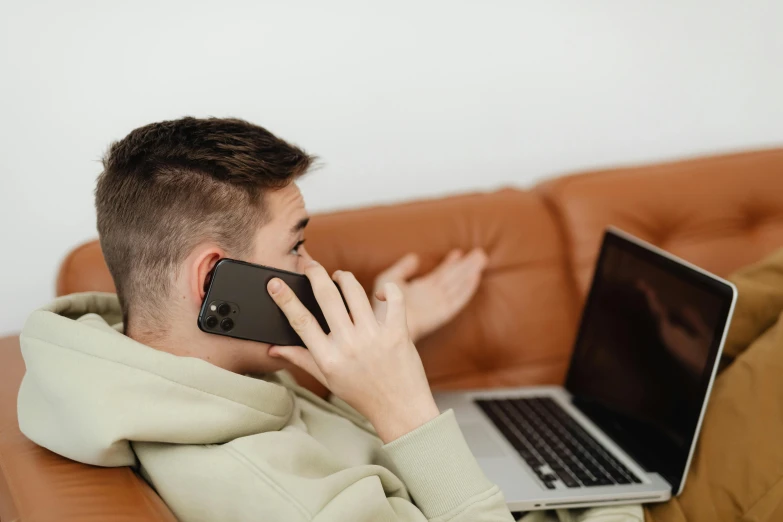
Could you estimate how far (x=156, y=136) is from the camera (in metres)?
0.94

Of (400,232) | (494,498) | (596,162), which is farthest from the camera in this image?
(596,162)

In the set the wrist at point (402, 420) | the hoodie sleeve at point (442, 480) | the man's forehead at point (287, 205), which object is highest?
the man's forehead at point (287, 205)

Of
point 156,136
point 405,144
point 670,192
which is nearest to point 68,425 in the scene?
point 156,136

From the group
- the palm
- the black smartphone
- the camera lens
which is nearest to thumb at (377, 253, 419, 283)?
the palm

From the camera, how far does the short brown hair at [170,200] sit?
908 mm

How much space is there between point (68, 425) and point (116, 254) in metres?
0.26

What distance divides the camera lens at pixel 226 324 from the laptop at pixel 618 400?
0.50 meters

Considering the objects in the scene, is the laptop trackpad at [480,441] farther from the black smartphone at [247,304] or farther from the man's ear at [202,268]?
the man's ear at [202,268]

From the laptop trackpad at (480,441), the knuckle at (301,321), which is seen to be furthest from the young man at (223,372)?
the laptop trackpad at (480,441)

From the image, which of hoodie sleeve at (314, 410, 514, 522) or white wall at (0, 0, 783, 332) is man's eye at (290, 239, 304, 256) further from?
white wall at (0, 0, 783, 332)

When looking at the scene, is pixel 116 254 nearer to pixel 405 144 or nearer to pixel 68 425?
pixel 68 425

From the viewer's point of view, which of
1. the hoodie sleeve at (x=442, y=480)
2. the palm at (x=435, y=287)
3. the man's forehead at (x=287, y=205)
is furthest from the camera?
the palm at (x=435, y=287)

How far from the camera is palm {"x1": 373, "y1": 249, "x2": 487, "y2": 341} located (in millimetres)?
1312

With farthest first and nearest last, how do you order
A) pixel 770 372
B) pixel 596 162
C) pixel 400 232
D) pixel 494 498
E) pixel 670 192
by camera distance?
pixel 596 162, pixel 670 192, pixel 400 232, pixel 770 372, pixel 494 498
